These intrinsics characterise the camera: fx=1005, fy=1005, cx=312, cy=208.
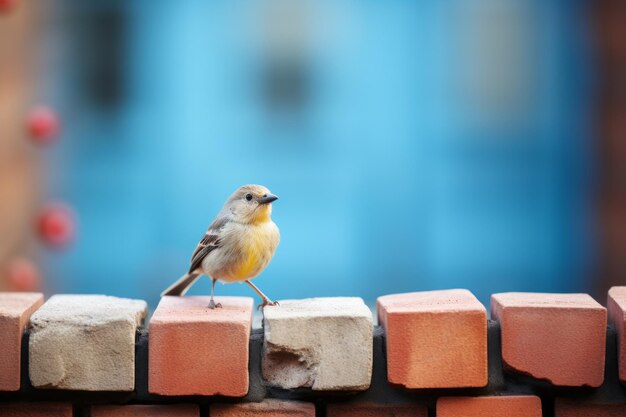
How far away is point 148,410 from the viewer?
Result: 1877 mm

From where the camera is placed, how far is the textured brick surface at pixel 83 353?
6.00 feet

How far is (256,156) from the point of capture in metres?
6.70

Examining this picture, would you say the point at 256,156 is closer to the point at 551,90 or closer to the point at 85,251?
the point at 85,251

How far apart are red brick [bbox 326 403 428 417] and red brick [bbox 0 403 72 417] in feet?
1.61

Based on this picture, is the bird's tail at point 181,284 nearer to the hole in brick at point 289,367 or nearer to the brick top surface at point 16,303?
the brick top surface at point 16,303

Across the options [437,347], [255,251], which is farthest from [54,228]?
[437,347]

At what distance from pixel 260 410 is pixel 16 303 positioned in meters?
0.53

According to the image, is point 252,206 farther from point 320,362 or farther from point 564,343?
point 564,343

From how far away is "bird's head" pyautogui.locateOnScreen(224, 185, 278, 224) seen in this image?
328cm

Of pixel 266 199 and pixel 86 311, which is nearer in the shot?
pixel 86 311

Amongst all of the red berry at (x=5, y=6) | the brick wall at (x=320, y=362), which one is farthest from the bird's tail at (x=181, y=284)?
the brick wall at (x=320, y=362)

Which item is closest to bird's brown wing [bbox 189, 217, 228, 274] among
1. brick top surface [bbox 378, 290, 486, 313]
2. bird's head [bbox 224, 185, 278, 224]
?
bird's head [bbox 224, 185, 278, 224]

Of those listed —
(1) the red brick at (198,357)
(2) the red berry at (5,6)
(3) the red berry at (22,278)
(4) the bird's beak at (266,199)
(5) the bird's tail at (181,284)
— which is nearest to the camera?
(1) the red brick at (198,357)

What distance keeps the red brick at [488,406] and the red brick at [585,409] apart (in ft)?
0.16
